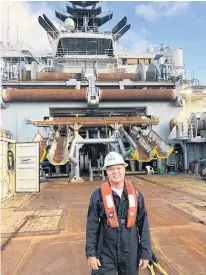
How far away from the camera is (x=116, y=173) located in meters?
2.35

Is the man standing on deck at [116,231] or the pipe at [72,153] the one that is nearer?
the man standing on deck at [116,231]

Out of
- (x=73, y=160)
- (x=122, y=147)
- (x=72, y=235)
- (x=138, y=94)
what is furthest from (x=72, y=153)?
(x=72, y=235)

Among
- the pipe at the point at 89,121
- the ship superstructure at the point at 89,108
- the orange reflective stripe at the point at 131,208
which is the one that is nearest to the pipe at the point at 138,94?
the ship superstructure at the point at 89,108

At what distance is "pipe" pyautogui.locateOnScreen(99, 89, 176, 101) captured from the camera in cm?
1735

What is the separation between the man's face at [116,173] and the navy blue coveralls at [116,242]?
11cm

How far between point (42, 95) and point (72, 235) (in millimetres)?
13595

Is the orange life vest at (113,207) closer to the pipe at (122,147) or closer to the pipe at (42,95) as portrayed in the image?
the pipe at (122,147)

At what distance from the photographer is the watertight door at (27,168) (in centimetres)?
962

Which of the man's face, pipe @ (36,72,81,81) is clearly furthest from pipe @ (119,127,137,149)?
the man's face

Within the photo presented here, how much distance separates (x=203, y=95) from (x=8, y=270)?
19.3 meters

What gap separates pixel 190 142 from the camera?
662 inches

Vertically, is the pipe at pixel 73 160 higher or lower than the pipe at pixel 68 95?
lower

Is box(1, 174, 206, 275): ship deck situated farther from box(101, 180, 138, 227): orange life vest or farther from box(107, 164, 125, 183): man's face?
box(107, 164, 125, 183): man's face

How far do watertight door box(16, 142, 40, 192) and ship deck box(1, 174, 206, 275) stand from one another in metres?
2.09
